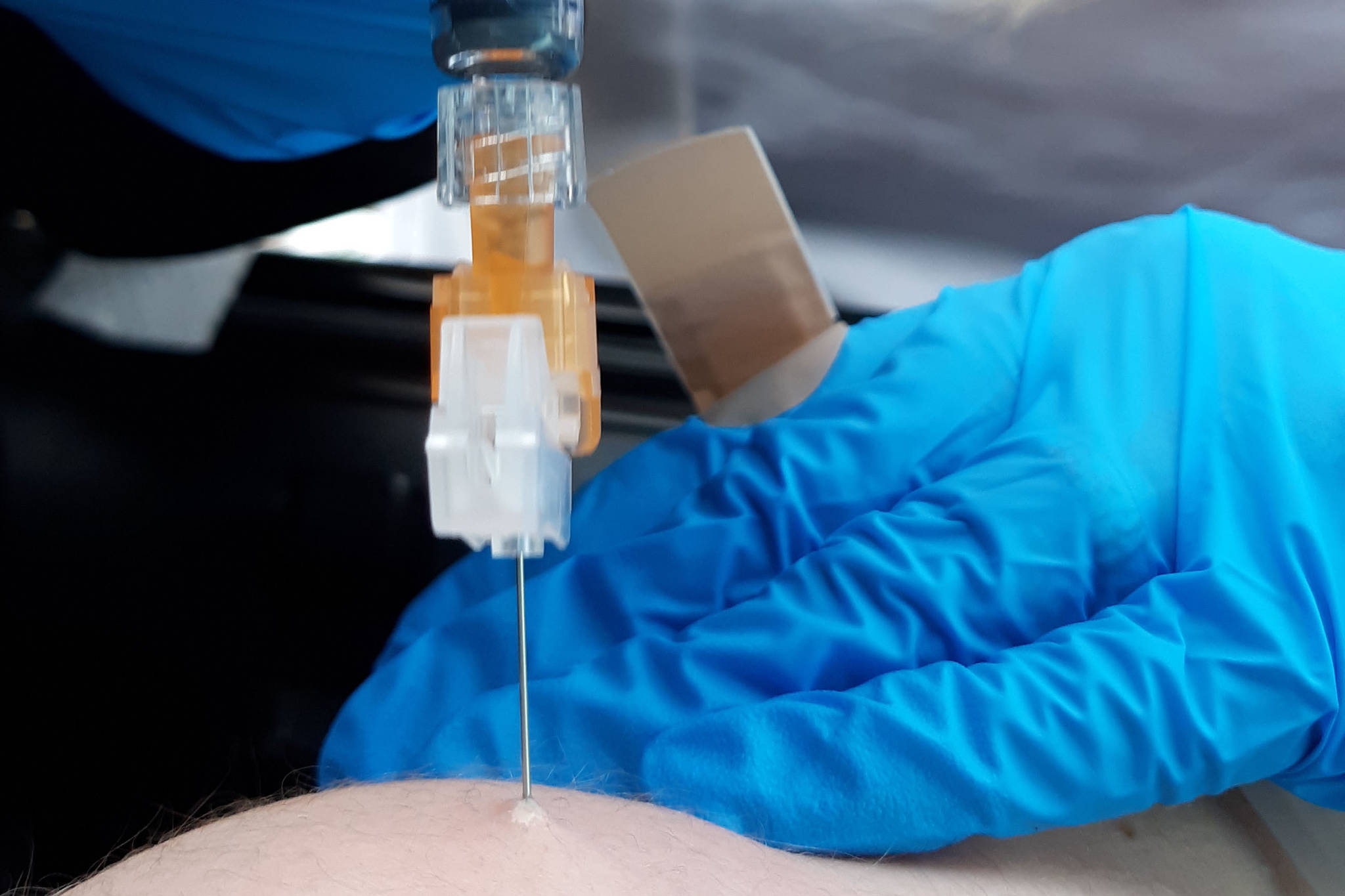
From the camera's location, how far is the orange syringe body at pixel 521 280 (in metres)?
Answer: 0.43

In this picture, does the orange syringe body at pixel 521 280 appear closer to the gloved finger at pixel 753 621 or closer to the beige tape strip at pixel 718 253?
the gloved finger at pixel 753 621

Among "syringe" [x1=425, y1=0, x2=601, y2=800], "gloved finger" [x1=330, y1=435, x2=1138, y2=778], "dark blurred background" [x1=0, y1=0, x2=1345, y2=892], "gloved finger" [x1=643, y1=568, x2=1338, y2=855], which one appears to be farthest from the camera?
"dark blurred background" [x1=0, y1=0, x2=1345, y2=892]

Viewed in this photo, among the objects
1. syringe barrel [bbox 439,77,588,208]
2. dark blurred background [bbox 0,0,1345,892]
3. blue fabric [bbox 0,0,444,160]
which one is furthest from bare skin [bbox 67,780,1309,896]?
blue fabric [bbox 0,0,444,160]

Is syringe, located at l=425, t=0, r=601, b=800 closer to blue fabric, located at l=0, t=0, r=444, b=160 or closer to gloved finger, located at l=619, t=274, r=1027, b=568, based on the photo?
gloved finger, located at l=619, t=274, r=1027, b=568

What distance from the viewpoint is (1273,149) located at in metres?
1.42

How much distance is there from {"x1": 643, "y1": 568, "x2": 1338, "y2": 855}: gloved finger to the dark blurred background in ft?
1.89

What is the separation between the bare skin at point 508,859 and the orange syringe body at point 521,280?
0.63 feet

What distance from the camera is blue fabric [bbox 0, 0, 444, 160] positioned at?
1.01 meters

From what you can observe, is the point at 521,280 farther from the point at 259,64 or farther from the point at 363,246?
the point at 363,246

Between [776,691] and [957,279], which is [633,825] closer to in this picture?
[776,691]

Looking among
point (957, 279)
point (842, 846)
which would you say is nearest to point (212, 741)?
point (842, 846)

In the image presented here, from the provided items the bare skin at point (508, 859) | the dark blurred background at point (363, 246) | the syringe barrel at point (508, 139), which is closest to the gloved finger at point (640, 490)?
the dark blurred background at point (363, 246)

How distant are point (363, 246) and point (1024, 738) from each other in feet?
4.64

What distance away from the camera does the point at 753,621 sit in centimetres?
78
